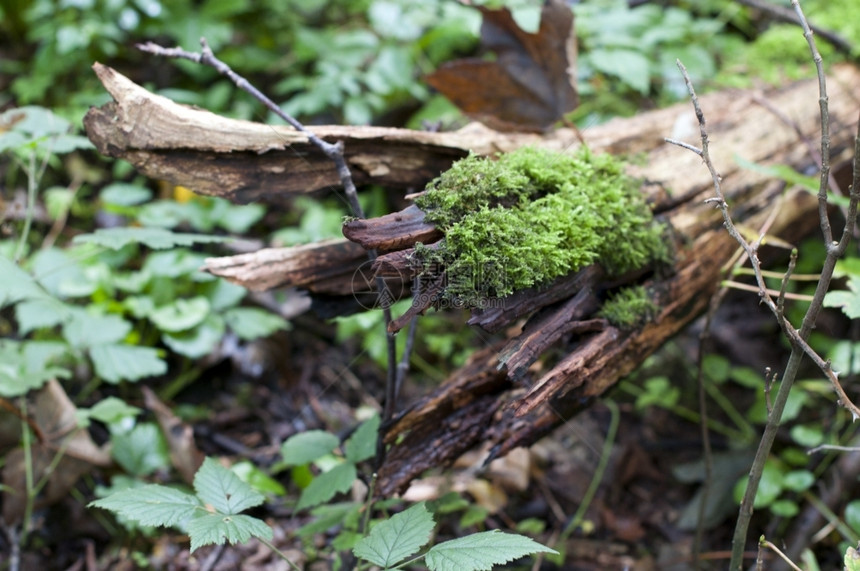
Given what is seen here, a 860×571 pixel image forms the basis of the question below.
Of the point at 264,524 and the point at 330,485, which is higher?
the point at 264,524

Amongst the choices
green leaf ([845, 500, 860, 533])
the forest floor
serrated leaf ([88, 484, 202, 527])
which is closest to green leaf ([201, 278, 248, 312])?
the forest floor

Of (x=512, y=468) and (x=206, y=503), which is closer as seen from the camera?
(x=206, y=503)

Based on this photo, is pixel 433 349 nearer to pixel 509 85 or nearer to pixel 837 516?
pixel 509 85

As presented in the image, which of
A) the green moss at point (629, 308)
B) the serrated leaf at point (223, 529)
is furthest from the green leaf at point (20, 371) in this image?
the green moss at point (629, 308)

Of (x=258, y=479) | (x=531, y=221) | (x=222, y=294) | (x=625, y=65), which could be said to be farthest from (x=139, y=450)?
(x=625, y=65)

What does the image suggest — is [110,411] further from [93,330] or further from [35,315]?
[35,315]

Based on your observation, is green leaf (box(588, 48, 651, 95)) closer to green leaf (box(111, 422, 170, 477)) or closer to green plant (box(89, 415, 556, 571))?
green plant (box(89, 415, 556, 571))
